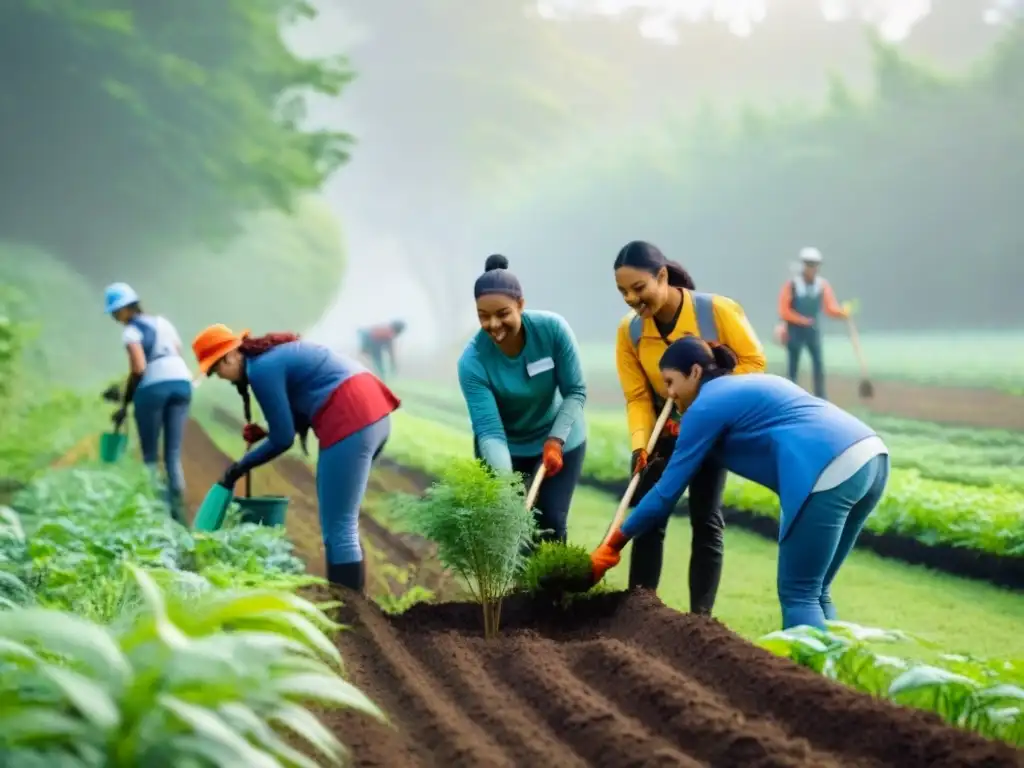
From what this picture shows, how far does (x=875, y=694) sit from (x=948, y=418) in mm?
6516

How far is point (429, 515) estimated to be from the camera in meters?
3.57

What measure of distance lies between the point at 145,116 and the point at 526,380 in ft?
44.6

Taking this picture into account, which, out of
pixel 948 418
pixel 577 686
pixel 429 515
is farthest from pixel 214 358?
pixel 948 418

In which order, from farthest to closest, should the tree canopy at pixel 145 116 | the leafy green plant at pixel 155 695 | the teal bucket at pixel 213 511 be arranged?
the tree canopy at pixel 145 116, the teal bucket at pixel 213 511, the leafy green plant at pixel 155 695

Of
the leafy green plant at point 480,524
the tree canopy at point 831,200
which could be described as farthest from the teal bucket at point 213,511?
the tree canopy at point 831,200

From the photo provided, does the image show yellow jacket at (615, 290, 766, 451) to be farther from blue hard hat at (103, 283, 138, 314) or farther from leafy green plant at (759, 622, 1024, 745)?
blue hard hat at (103, 283, 138, 314)

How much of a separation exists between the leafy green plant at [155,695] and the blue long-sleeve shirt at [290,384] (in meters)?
1.87

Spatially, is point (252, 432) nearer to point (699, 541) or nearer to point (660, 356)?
point (660, 356)

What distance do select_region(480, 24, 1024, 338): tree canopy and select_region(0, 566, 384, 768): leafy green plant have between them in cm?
905

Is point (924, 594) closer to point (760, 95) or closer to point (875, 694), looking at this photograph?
point (875, 694)

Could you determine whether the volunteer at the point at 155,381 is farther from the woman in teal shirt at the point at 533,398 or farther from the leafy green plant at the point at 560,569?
the leafy green plant at the point at 560,569

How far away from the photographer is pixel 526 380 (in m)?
4.02

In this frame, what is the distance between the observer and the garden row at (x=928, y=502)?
4.91 meters

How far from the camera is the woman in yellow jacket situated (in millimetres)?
3555
